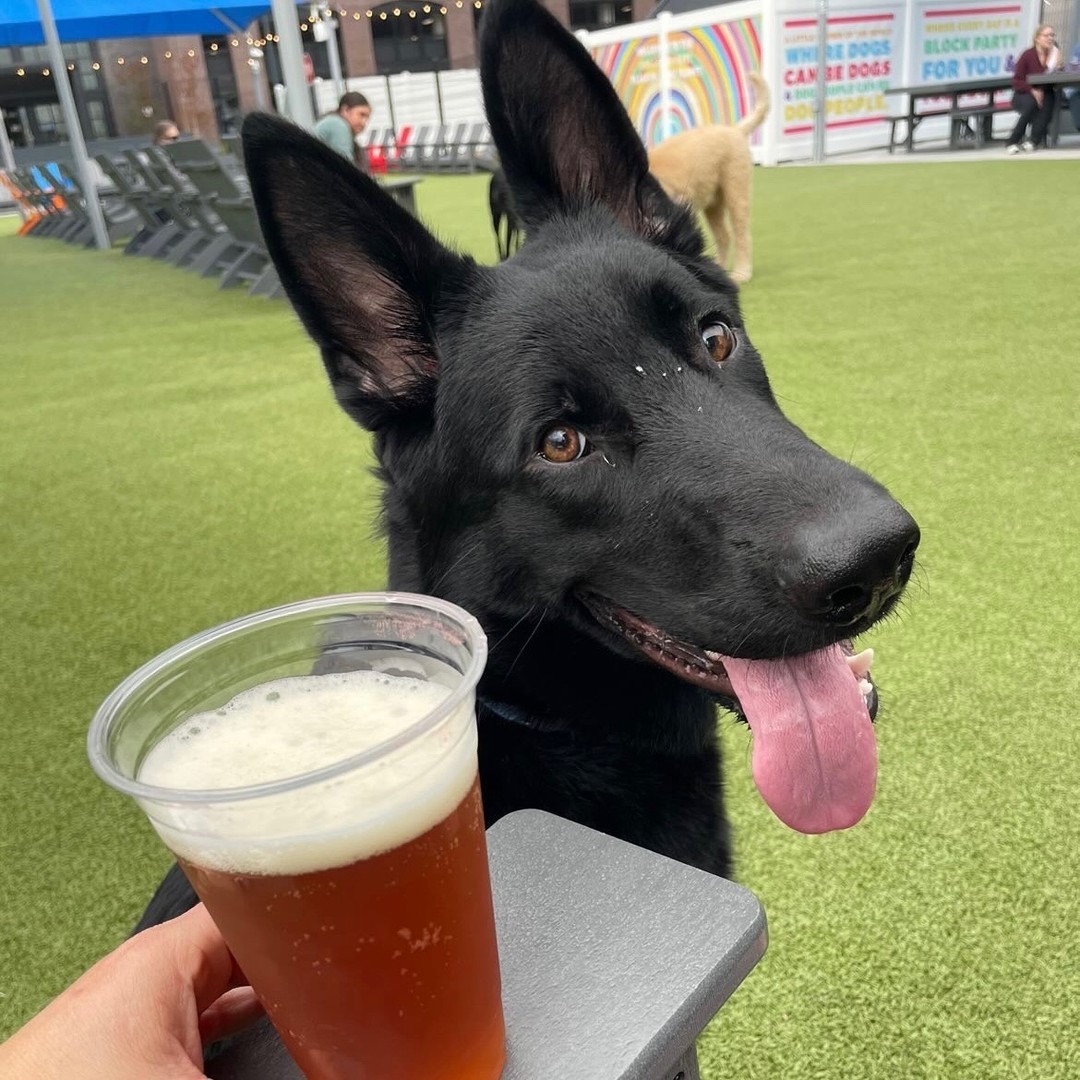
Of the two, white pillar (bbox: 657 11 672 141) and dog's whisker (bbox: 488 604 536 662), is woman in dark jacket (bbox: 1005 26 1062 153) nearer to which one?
white pillar (bbox: 657 11 672 141)

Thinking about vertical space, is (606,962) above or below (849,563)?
below

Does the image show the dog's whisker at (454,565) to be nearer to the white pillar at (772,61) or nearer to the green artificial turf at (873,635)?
the green artificial turf at (873,635)

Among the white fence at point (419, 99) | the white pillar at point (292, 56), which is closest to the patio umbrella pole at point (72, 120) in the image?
the white pillar at point (292, 56)

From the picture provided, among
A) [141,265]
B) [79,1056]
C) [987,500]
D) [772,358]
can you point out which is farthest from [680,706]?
[141,265]

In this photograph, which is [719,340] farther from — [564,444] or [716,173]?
[716,173]

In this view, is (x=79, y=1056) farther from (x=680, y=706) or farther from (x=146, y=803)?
(x=680, y=706)

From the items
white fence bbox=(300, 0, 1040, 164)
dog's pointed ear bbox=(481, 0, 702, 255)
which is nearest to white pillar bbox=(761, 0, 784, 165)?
white fence bbox=(300, 0, 1040, 164)

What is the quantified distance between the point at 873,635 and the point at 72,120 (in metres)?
13.1

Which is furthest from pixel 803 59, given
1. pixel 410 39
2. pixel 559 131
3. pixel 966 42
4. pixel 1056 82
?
pixel 410 39

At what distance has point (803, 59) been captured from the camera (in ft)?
46.4

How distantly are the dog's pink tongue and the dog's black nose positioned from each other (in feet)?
0.59

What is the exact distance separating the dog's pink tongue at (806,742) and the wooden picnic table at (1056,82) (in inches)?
560

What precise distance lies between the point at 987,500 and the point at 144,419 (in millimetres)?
4251

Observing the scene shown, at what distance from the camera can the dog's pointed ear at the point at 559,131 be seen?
1.39 meters
